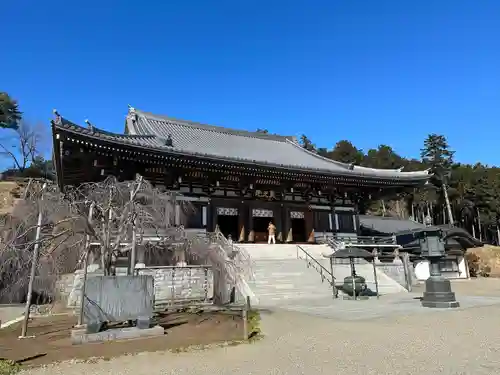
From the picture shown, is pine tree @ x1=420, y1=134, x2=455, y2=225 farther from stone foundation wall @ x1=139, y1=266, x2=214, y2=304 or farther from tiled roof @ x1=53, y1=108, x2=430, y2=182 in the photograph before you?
stone foundation wall @ x1=139, y1=266, x2=214, y2=304

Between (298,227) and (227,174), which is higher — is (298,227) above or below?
below

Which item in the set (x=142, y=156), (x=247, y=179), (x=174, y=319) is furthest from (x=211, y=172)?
(x=174, y=319)

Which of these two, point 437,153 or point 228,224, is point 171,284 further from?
point 437,153

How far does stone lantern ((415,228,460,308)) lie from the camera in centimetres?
998

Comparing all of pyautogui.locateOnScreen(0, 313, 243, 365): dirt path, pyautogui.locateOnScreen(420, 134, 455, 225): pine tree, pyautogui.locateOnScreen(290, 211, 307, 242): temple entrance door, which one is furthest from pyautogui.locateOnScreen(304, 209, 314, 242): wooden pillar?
pyautogui.locateOnScreen(420, 134, 455, 225): pine tree

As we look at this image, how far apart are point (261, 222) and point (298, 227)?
2.55m

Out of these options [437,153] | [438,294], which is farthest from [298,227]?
[437,153]

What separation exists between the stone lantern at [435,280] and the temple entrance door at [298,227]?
9525 mm

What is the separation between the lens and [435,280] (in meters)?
10.2

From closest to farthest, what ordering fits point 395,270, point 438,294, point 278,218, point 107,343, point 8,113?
1. point 107,343
2. point 438,294
3. point 395,270
4. point 278,218
5. point 8,113

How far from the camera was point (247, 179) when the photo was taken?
1847 centimetres

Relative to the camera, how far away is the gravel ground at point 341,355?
4.57 meters

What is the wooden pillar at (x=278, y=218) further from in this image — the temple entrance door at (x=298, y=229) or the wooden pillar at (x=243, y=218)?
the temple entrance door at (x=298, y=229)

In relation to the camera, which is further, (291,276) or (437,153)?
(437,153)
